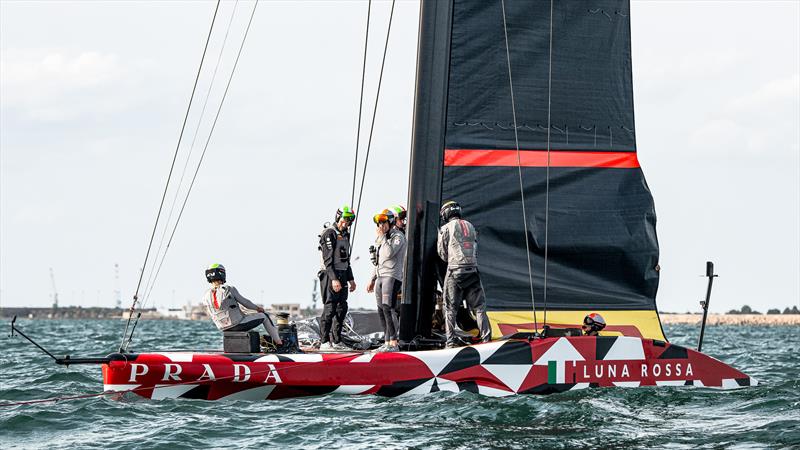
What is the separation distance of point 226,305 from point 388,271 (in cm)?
194

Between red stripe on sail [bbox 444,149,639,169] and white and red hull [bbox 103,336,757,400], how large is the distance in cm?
225

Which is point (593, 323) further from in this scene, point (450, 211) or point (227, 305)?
point (227, 305)

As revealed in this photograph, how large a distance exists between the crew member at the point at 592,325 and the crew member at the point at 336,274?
2.58 m

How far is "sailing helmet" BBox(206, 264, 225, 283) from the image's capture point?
11461 millimetres

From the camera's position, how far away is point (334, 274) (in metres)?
12.7

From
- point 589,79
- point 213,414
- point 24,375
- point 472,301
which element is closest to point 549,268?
point 472,301

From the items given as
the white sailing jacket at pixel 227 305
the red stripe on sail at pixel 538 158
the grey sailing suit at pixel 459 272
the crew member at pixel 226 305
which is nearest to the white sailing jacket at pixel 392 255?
the grey sailing suit at pixel 459 272

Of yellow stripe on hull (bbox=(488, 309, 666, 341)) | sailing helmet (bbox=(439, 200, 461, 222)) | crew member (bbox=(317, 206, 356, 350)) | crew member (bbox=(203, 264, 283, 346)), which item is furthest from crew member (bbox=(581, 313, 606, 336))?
crew member (bbox=(203, 264, 283, 346))

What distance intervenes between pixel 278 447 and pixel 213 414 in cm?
157

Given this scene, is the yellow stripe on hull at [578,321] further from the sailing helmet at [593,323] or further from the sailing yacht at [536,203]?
the sailing helmet at [593,323]

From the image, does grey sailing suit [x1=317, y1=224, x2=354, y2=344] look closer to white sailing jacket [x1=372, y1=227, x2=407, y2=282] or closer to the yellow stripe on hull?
white sailing jacket [x1=372, y1=227, x2=407, y2=282]

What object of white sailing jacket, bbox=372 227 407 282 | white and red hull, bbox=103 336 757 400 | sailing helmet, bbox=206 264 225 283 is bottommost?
white and red hull, bbox=103 336 757 400

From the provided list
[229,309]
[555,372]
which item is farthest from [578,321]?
[229,309]

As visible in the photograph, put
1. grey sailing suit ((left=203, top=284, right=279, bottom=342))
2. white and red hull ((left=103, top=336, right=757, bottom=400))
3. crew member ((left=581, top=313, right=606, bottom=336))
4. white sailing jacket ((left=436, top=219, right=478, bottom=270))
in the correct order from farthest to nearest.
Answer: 1. crew member ((left=581, top=313, right=606, bottom=336))
2. white sailing jacket ((left=436, top=219, right=478, bottom=270))
3. grey sailing suit ((left=203, top=284, right=279, bottom=342))
4. white and red hull ((left=103, top=336, right=757, bottom=400))
